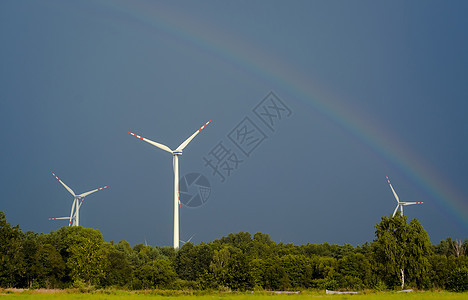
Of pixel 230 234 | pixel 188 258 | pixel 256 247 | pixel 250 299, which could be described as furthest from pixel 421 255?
pixel 230 234

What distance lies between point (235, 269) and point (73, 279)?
29.5 meters

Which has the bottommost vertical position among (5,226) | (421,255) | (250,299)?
(250,299)

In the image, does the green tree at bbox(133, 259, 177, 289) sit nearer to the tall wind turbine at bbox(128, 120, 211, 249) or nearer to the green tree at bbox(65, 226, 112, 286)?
the green tree at bbox(65, 226, 112, 286)

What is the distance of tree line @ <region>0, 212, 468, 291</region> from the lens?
218 feet

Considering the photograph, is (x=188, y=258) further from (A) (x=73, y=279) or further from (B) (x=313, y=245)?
(B) (x=313, y=245)

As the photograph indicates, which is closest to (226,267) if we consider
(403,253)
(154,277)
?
(154,277)

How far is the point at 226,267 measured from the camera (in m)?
63.8

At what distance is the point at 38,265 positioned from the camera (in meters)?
77.9

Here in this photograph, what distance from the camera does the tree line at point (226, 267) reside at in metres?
66.4

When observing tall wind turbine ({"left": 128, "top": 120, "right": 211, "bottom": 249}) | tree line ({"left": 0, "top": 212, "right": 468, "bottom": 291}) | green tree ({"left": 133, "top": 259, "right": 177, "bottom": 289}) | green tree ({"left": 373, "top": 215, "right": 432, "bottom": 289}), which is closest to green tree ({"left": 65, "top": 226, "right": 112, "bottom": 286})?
tree line ({"left": 0, "top": 212, "right": 468, "bottom": 291})

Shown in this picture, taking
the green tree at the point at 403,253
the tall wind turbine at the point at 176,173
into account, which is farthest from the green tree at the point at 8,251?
the green tree at the point at 403,253

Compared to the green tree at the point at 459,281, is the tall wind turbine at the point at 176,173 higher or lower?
higher

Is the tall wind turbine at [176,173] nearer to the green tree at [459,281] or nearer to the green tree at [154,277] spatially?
the green tree at [154,277]

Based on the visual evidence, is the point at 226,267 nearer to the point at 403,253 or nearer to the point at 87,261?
the point at 403,253
